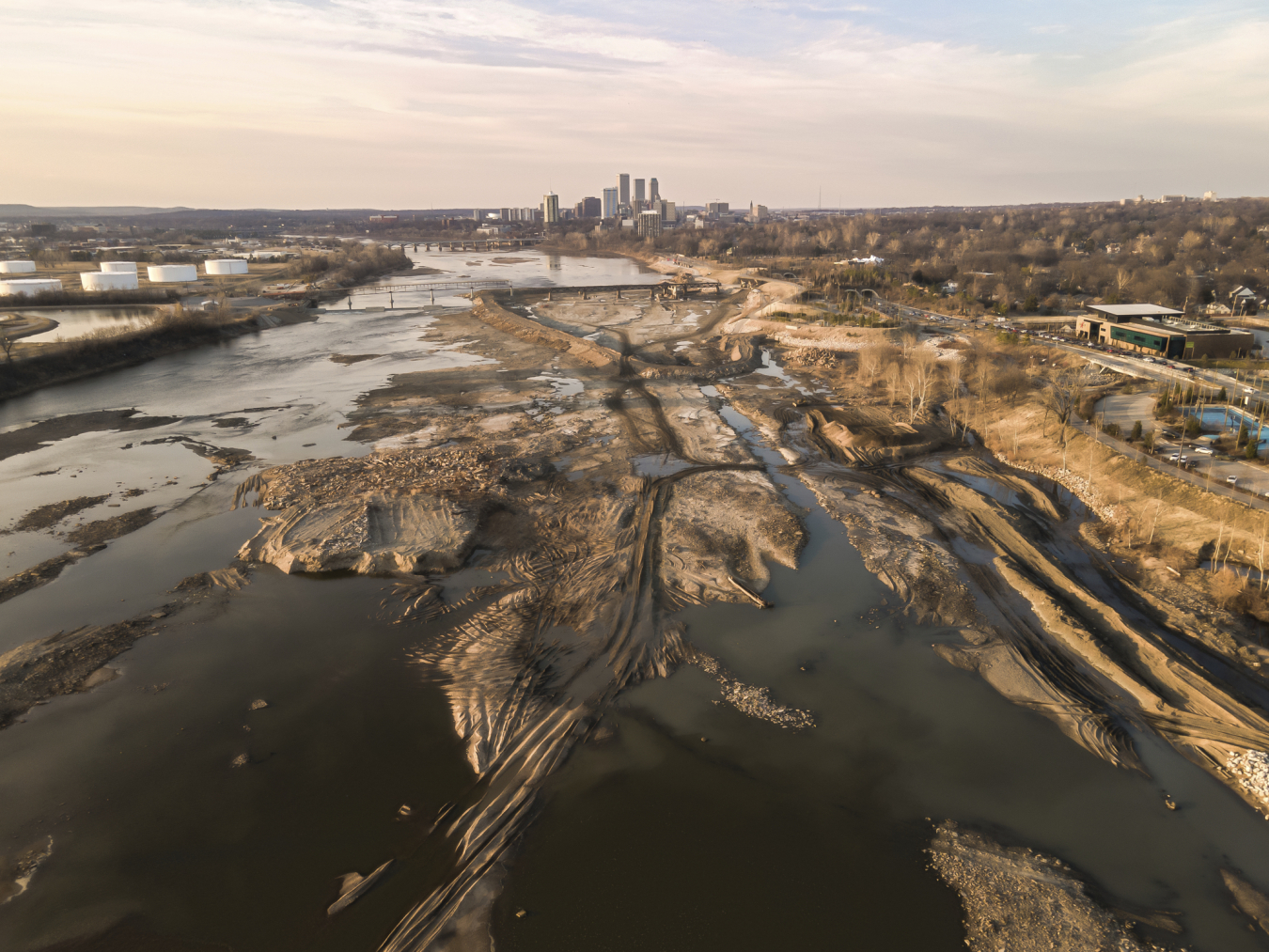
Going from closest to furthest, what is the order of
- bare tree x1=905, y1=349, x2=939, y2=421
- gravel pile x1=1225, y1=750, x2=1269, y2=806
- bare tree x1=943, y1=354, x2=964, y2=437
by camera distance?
gravel pile x1=1225, y1=750, x2=1269, y2=806
bare tree x1=943, y1=354, x2=964, y2=437
bare tree x1=905, y1=349, x2=939, y2=421

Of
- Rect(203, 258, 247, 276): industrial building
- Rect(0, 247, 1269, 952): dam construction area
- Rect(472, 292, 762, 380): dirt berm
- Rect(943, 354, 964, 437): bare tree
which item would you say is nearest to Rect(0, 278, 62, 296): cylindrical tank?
Rect(203, 258, 247, 276): industrial building

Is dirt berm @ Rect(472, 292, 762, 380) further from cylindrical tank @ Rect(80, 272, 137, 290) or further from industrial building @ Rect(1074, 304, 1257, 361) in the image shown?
cylindrical tank @ Rect(80, 272, 137, 290)

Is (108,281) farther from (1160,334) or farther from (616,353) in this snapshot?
(1160,334)

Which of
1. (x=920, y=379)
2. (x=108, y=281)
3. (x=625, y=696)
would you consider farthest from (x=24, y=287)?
(x=920, y=379)

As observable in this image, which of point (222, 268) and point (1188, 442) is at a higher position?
point (222, 268)

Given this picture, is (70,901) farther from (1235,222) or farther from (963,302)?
(1235,222)

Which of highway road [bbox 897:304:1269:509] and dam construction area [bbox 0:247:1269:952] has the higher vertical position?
highway road [bbox 897:304:1269:509]
